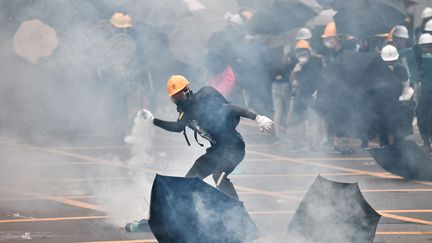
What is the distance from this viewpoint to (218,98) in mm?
8844

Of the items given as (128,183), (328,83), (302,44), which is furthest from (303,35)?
(128,183)

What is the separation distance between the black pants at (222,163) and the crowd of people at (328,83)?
14.2ft

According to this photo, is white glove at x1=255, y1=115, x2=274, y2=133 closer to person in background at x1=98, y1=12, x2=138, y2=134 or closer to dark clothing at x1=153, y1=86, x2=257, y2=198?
dark clothing at x1=153, y1=86, x2=257, y2=198

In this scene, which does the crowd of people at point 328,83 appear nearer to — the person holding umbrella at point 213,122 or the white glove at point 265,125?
the person holding umbrella at point 213,122

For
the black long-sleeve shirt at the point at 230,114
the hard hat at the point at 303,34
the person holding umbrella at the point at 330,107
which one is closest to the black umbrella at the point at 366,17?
the person holding umbrella at the point at 330,107

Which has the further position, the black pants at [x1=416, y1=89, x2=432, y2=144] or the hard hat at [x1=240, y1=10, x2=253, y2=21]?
the hard hat at [x1=240, y1=10, x2=253, y2=21]

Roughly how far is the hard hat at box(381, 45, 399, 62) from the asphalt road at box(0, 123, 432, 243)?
149cm

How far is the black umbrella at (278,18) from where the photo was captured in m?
15.4

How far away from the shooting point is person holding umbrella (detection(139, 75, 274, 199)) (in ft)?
28.9

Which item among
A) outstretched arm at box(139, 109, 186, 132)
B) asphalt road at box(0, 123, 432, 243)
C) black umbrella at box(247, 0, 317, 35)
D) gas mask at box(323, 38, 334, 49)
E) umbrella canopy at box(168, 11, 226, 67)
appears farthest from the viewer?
umbrella canopy at box(168, 11, 226, 67)

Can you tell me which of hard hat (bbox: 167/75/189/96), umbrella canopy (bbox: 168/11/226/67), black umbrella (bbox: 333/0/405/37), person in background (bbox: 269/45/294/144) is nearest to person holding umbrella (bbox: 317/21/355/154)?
black umbrella (bbox: 333/0/405/37)

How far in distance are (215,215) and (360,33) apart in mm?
8056

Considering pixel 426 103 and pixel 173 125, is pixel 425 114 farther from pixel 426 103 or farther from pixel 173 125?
pixel 173 125

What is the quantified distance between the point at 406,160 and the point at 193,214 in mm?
5184
